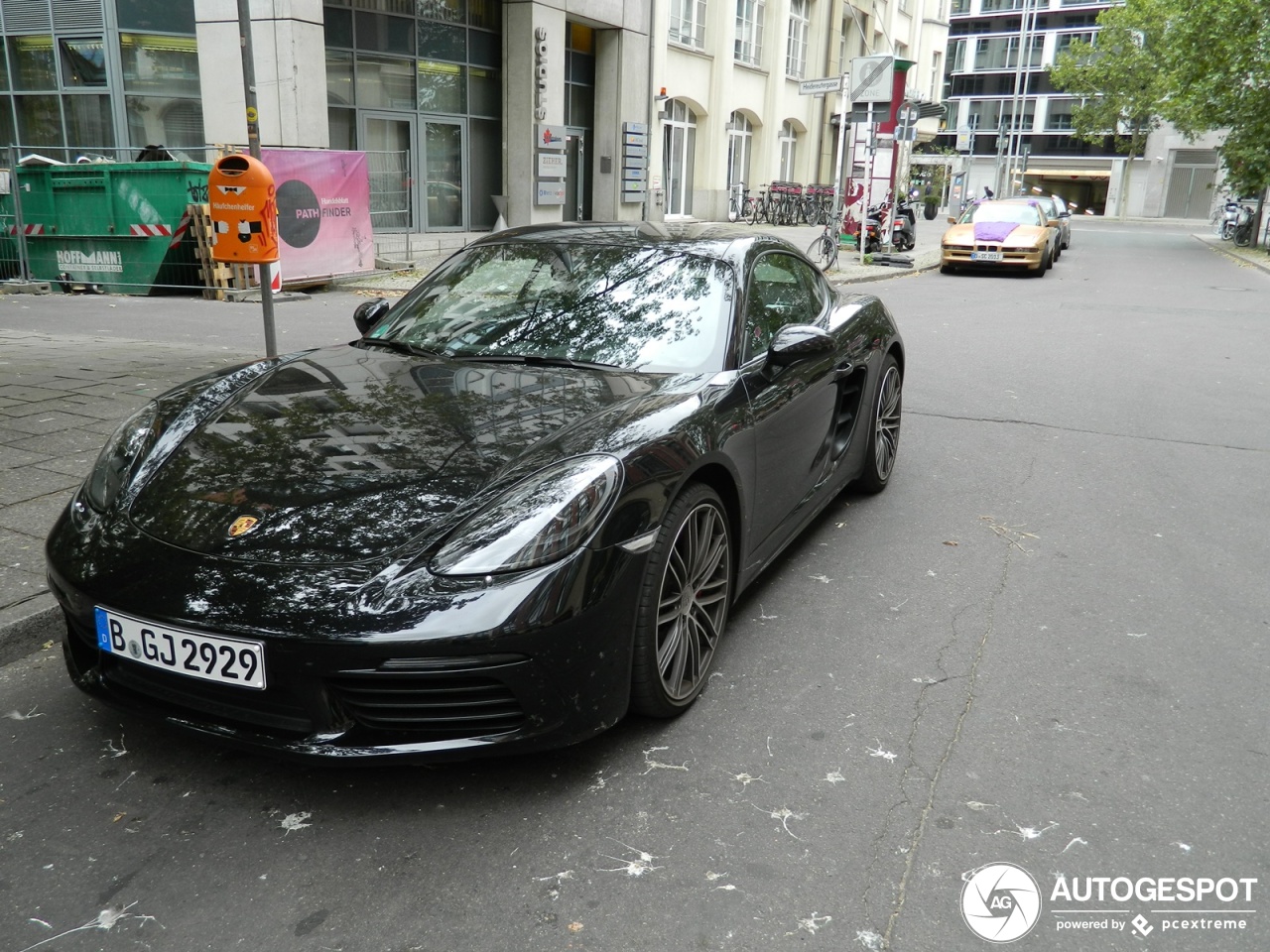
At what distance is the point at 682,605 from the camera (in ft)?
10.2

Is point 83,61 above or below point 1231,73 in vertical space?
below

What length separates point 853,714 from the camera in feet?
10.6

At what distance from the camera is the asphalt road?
90.3 inches

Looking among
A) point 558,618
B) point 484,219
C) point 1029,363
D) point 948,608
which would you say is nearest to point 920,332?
point 1029,363

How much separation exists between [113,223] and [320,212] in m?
2.53

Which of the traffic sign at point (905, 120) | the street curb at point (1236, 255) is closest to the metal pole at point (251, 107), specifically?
the traffic sign at point (905, 120)

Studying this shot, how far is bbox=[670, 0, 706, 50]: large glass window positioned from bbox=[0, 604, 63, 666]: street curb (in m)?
27.2

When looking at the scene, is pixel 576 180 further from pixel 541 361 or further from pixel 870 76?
pixel 541 361

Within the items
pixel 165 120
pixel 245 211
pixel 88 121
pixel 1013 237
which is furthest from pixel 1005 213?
pixel 245 211

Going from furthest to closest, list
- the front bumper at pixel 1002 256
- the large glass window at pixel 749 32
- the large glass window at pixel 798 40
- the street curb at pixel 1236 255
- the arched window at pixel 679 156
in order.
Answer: the large glass window at pixel 798 40, the large glass window at pixel 749 32, the arched window at pixel 679 156, the street curb at pixel 1236 255, the front bumper at pixel 1002 256

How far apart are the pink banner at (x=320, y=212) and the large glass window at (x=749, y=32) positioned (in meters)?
20.2

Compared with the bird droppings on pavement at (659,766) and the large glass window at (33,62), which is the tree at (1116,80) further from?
the bird droppings on pavement at (659,766)

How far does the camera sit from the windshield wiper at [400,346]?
13.0ft

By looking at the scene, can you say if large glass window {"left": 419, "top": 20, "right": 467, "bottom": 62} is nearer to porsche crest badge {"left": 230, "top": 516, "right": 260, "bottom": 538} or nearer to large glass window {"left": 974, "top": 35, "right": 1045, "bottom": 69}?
porsche crest badge {"left": 230, "top": 516, "right": 260, "bottom": 538}
